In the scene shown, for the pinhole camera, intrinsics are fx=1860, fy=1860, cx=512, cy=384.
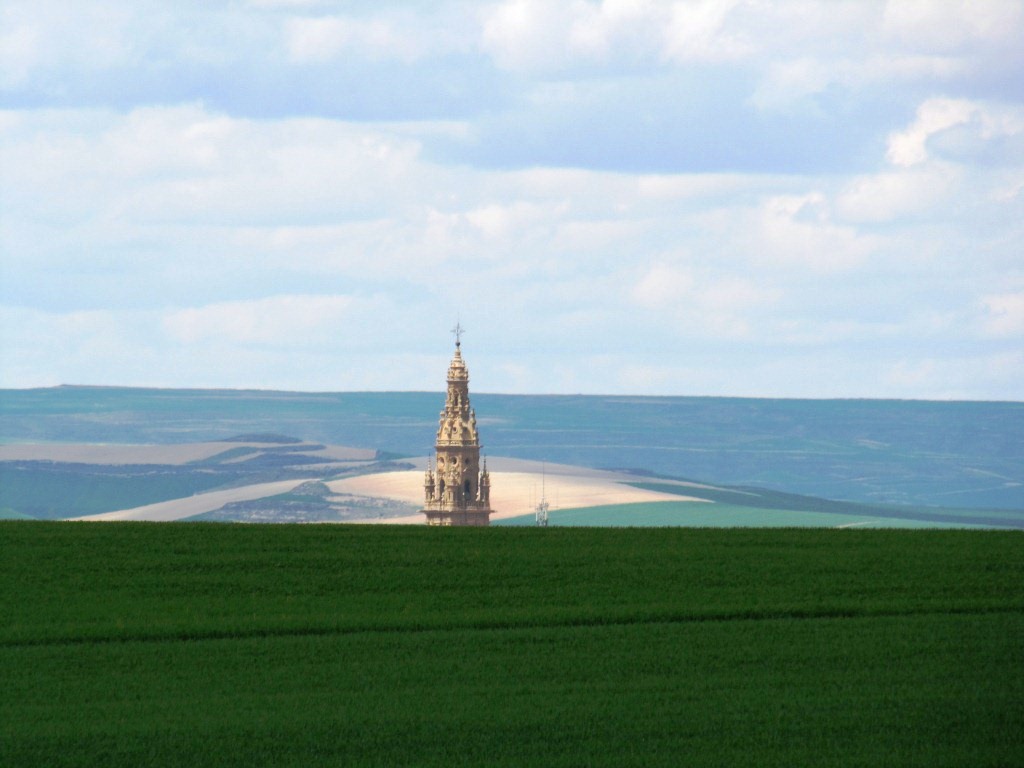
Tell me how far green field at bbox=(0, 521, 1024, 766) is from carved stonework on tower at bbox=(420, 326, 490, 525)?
62.6 meters

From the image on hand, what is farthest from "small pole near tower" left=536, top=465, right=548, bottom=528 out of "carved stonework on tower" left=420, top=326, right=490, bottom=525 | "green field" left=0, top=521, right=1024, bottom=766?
"green field" left=0, top=521, right=1024, bottom=766

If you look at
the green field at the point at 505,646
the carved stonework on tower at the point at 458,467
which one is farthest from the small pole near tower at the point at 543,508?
the green field at the point at 505,646

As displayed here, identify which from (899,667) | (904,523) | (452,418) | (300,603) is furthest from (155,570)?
(904,523)

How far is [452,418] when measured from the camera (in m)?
105

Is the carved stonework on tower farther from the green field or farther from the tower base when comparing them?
the green field

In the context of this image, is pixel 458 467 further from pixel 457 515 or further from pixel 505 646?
pixel 505 646

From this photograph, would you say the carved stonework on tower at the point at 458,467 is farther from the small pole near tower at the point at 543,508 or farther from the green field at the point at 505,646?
the green field at the point at 505,646

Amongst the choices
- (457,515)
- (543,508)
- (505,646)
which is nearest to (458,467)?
(457,515)

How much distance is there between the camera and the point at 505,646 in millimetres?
30156

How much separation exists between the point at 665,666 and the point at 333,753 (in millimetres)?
6675

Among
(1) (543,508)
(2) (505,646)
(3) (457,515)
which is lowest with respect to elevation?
(1) (543,508)

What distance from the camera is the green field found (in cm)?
2439

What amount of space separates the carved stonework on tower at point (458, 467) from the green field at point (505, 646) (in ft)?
206

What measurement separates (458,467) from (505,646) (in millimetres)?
76153
